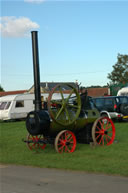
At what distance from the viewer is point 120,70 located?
221ft

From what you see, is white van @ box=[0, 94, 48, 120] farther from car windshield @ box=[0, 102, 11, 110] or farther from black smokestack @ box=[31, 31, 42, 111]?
black smokestack @ box=[31, 31, 42, 111]

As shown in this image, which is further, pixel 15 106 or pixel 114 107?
pixel 15 106

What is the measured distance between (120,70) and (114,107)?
46777 millimetres

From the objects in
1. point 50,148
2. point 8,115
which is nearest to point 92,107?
point 50,148

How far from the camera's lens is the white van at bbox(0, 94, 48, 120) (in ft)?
91.4

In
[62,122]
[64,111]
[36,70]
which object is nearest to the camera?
[62,122]

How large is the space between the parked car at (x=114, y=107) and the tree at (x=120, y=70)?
44852 mm

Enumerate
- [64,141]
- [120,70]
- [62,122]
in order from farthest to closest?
[120,70], [62,122], [64,141]

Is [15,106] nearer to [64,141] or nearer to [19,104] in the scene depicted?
[19,104]

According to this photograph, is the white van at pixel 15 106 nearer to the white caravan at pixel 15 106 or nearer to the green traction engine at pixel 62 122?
the white caravan at pixel 15 106

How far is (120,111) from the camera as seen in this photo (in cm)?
2134

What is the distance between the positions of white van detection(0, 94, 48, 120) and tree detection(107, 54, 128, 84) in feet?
132

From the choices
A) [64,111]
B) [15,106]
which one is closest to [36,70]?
[64,111]

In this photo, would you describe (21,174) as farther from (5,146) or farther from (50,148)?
(5,146)
